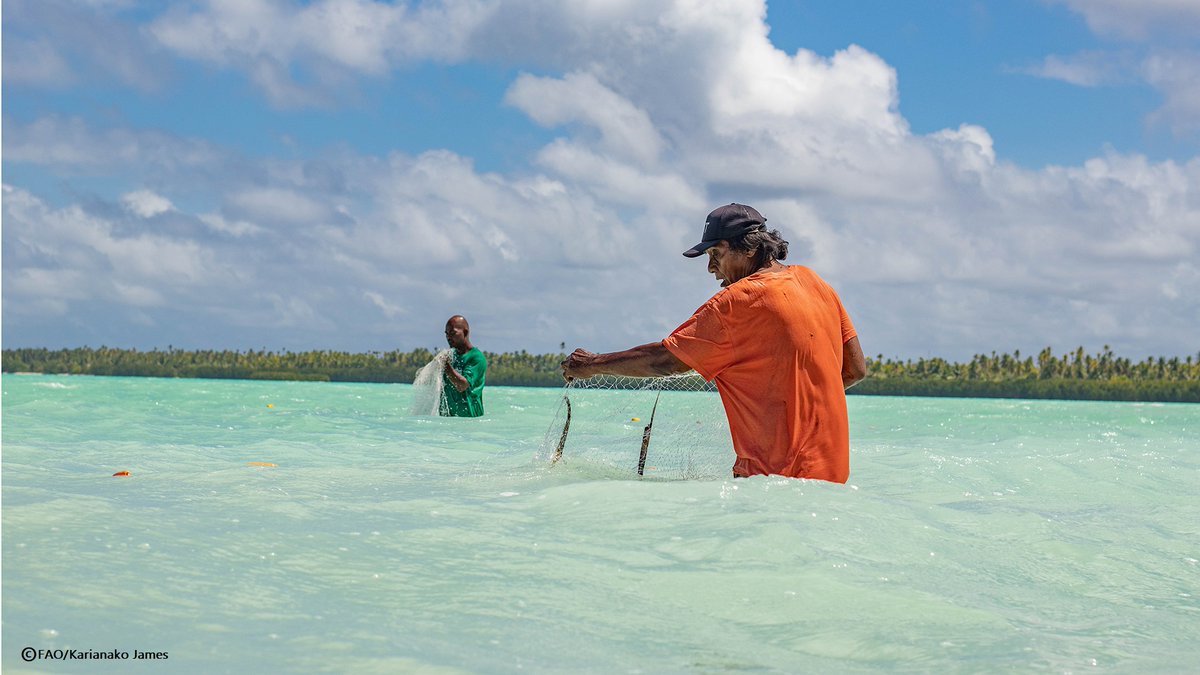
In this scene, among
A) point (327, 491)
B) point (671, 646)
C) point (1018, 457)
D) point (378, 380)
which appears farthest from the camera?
point (378, 380)

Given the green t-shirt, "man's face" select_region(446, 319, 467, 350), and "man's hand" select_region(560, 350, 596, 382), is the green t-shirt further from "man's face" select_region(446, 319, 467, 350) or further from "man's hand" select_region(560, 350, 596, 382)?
"man's hand" select_region(560, 350, 596, 382)

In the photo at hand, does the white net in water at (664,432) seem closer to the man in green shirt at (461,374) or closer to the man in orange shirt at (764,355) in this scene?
the man in orange shirt at (764,355)

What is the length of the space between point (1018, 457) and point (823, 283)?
5.77 metres

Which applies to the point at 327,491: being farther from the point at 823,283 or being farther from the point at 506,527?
the point at 823,283

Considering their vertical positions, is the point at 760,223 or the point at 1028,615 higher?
the point at 760,223

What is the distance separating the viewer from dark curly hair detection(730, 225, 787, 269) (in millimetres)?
4578

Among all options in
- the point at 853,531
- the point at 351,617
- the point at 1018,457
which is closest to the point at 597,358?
the point at 853,531

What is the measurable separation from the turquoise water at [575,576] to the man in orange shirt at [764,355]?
0.52 ft

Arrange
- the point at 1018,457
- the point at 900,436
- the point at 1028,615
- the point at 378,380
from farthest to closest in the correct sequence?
the point at 378,380
the point at 900,436
the point at 1018,457
the point at 1028,615

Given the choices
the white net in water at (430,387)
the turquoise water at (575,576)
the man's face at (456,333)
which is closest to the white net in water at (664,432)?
the turquoise water at (575,576)

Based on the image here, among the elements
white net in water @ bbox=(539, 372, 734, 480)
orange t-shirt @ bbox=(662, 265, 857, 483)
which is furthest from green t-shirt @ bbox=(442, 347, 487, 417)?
orange t-shirt @ bbox=(662, 265, 857, 483)

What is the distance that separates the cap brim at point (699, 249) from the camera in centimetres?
461

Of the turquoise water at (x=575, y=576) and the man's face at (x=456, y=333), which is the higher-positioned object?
the man's face at (x=456, y=333)

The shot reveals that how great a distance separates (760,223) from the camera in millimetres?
4598
